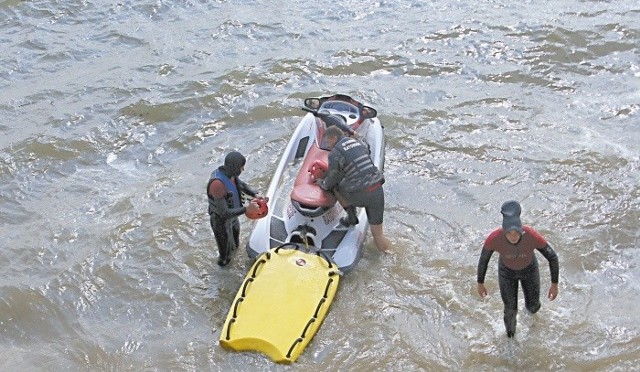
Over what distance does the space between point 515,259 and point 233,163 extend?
2798 mm

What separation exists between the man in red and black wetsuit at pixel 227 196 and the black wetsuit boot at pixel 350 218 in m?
1.02

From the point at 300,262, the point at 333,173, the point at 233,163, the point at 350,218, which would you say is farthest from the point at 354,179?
the point at 233,163

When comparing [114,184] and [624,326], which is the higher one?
[624,326]

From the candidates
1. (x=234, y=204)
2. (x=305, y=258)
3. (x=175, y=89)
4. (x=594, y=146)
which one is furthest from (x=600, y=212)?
(x=175, y=89)

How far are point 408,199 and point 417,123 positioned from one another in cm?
193

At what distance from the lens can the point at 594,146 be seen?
Answer: 403 inches

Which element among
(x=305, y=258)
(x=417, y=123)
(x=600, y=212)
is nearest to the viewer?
(x=305, y=258)

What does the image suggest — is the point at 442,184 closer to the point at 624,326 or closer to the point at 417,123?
the point at 417,123

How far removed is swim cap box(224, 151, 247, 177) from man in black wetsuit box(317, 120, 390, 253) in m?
0.99

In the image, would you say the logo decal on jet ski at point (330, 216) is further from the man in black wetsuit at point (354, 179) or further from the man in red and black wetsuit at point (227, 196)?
the man in red and black wetsuit at point (227, 196)

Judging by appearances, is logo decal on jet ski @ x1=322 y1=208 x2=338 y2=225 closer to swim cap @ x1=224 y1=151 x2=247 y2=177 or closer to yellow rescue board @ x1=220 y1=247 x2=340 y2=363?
yellow rescue board @ x1=220 y1=247 x2=340 y2=363

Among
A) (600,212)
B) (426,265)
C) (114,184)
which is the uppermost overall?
(600,212)

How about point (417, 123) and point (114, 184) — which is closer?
point (114, 184)

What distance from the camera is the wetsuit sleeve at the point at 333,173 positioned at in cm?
795
